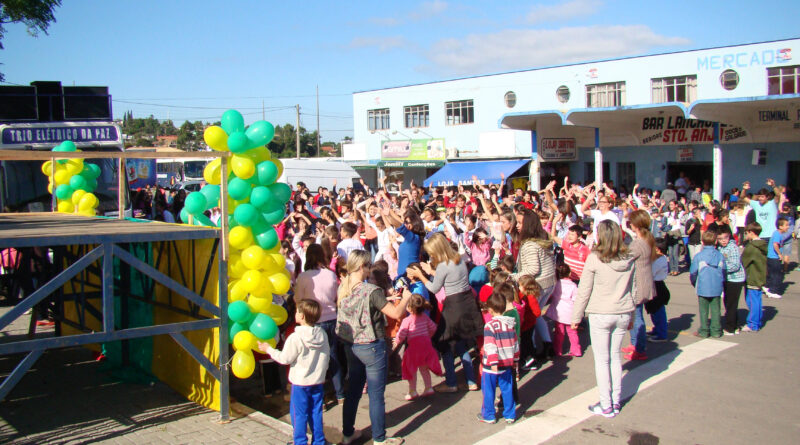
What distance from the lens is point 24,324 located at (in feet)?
31.8

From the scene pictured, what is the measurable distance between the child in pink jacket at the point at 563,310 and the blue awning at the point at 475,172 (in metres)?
19.3

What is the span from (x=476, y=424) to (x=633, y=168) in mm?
22755

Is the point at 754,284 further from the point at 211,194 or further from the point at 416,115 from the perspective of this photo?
the point at 416,115

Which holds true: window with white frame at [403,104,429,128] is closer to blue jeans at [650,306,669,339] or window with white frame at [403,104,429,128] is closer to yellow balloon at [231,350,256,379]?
blue jeans at [650,306,669,339]

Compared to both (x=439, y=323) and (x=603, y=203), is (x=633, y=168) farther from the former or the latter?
(x=439, y=323)

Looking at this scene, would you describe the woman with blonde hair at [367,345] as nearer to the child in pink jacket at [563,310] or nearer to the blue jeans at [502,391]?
the blue jeans at [502,391]

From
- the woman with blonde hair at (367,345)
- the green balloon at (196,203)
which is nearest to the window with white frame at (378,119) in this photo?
the green balloon at (196,203)

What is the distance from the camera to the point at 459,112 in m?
34.9

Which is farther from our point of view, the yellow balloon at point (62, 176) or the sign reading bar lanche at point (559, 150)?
the sign reading bar lanche at point (559, 150)

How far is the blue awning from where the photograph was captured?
27.4 m

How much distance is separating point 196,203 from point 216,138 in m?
0.66

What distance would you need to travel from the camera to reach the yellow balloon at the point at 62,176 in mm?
8641

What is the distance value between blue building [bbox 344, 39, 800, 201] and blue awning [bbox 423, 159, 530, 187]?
75mm

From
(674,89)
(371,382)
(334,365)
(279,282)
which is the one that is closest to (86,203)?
(279,282)
